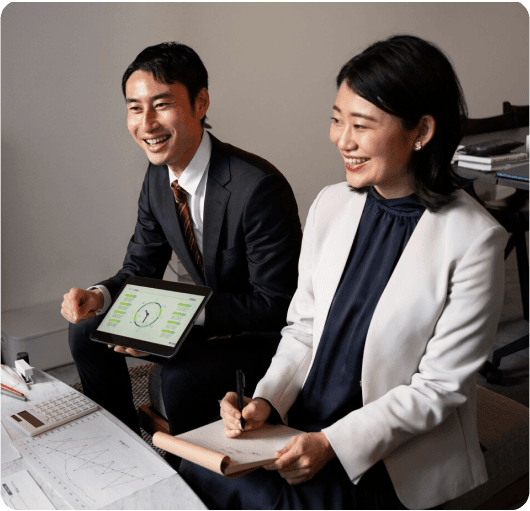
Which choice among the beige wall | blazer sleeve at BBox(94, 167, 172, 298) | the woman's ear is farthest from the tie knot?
the beige wall

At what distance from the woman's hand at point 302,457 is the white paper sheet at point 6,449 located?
55 cm

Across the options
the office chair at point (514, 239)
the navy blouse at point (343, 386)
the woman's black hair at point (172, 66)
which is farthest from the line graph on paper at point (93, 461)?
the office chair at point (514, 239)

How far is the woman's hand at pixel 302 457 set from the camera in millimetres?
1173

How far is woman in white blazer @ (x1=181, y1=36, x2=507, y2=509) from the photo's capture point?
1.22 m

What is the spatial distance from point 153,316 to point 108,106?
1740mm

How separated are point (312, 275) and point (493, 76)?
14.6ft

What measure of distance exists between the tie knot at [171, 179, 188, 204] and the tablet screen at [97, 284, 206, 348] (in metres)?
0.32

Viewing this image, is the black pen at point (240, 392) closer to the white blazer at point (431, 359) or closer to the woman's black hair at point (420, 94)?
the white blazer at point (431, 359)

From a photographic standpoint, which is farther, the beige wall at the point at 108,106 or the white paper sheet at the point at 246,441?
the beige wall at the point at 108,106

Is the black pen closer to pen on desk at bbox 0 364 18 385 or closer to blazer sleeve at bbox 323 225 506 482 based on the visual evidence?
blazer sleeve at bbox 323 225 506 482

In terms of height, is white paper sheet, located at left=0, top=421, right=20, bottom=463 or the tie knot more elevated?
the tie knot

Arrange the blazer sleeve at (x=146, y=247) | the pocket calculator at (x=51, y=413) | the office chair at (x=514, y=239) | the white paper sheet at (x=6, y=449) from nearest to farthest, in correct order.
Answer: the white paper sheet at (x=6, y=449) < the pocket calculator at (x=51, y=413) < the blazer sleeve at (x=146, y=247) < the office chair at (x=514, y=239)

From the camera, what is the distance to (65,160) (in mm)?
3000

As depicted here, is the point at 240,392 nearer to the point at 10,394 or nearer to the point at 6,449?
the point at 6,449
